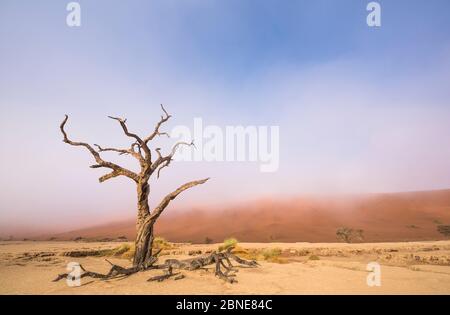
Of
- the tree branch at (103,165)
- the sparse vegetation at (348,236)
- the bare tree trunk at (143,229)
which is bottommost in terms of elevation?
the sparse vegetation at (348,236)

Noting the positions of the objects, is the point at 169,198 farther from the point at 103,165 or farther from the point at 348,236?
the point at 348,236

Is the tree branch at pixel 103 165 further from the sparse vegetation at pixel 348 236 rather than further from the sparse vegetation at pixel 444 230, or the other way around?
the sparse vegetation at pixel 444 230

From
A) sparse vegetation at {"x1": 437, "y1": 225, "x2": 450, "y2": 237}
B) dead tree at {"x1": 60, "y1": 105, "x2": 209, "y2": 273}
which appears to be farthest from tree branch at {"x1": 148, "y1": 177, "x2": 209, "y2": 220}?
sparse vegetation at {"x1": 437, "y1": 225, "x2": 450, "y2": 237}

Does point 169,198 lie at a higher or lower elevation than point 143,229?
higher

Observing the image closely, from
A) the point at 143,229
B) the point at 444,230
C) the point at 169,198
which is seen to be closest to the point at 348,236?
the point at 444,230

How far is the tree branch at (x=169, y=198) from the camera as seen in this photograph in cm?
962

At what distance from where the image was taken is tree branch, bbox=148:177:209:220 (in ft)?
31.6

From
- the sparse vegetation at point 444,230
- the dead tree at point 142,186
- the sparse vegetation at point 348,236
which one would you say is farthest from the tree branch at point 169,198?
the sparse vegetation at point 444,230

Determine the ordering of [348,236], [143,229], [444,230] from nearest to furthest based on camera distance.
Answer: [143,229]
[348,236]
[444,230]

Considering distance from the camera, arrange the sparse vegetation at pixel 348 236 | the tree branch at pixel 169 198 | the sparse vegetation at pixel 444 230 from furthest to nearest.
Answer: the sparse vegetation at pixel 444 230, the sparse vegetation at pixel 348 236, the tree branch at pixel 169 198

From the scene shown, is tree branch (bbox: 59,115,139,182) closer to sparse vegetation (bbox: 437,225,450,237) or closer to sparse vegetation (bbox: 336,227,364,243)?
sparse vegetation (bbox: 336,227,364,243)

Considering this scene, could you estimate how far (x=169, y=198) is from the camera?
32.0ft

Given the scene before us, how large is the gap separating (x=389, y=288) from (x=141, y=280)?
21.4 feet
